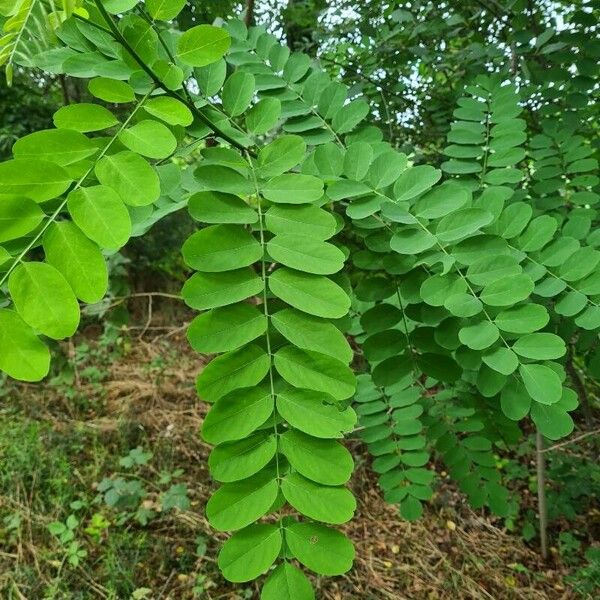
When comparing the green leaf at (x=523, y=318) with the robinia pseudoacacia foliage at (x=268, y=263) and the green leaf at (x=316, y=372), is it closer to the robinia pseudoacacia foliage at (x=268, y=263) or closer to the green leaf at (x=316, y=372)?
the robinia pseudoacacia foliage at (x=268, y=263)

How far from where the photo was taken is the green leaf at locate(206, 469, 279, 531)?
63 centimetres

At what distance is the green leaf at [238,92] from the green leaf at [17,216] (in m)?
0.44

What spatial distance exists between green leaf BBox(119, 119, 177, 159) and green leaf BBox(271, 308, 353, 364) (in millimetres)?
270

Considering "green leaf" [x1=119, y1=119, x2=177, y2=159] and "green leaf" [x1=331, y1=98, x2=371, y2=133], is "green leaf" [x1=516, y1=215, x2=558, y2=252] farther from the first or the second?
"green leaf" [x1=119, y1=119, x2=177, y2=159]

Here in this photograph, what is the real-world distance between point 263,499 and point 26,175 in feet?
1.61

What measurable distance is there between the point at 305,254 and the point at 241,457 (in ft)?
0.97

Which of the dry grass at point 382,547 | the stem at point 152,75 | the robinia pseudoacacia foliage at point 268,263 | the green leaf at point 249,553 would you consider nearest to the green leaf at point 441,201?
the robinia pseudoacacia foliage at point 268,263

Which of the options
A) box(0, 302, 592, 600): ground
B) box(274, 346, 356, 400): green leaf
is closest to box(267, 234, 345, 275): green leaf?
box(274, 346, 356, 400): green leaf

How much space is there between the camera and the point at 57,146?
0.63 metres

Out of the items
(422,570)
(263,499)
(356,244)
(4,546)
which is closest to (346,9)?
(356,244)

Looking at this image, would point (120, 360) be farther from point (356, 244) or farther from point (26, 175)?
point (26, 175)

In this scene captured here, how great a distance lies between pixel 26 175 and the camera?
0.58 meters

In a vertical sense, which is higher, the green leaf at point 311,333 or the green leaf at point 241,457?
the green leaf at point 311,333

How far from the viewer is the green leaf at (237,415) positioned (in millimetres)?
640
